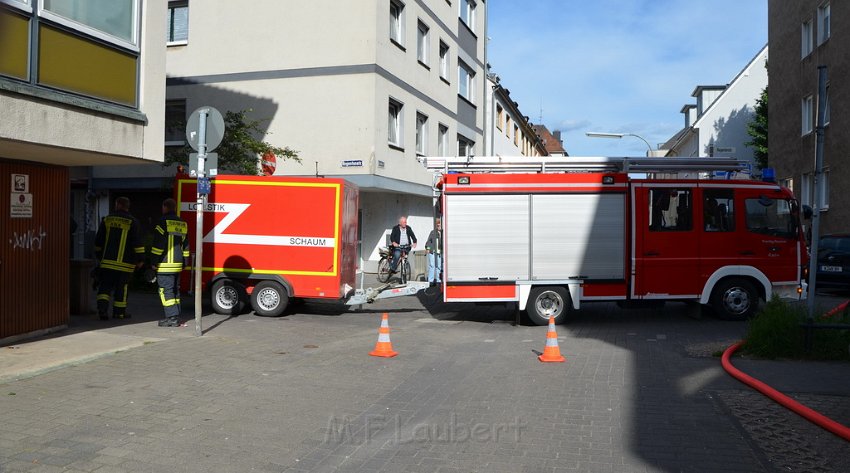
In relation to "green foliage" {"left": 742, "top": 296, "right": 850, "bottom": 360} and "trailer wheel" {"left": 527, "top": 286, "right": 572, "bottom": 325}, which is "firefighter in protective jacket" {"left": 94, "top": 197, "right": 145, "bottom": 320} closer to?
"trailer wheel" {"left": 527, "top": 286, "right": 572, "bottom": 325}

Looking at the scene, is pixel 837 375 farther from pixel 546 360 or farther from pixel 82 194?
pixel 82 194

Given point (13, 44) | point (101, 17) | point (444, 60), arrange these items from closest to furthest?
point (13, 44)
point (101, 17)
point (444, 60)

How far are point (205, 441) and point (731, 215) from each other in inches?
387

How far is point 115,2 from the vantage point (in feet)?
28.0

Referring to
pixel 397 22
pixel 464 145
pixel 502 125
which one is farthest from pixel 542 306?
pixel 502 125

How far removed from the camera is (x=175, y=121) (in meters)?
20.7

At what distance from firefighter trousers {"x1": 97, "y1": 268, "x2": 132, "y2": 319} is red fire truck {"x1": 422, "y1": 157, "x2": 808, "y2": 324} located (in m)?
5.01

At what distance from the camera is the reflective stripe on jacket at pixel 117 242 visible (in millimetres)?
10844

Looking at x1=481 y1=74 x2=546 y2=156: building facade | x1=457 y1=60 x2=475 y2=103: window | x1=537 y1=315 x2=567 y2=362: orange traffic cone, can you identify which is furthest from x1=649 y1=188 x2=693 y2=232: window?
x1=481 y1=74 x2=546 y2=156: building facade

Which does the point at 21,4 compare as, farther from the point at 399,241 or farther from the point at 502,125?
the point at 502,125

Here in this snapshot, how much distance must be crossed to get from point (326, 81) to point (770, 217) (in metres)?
11.8

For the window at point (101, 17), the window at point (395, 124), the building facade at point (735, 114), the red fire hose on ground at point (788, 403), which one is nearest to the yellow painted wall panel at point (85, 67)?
the window at point (101, 17)

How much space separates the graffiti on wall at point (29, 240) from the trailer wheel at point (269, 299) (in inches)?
147

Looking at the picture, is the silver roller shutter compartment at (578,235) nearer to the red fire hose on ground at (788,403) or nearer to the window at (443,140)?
the red fire hose on ground at (788,403)
